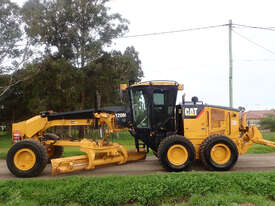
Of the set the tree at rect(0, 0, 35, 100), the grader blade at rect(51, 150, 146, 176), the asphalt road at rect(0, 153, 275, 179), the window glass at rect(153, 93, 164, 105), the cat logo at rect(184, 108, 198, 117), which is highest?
the tree at rect(0, 0, 35, 100)

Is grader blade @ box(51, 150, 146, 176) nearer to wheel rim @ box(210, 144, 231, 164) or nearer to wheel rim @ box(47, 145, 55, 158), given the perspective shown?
wheel rim @ box(47, 145, 55, 158)

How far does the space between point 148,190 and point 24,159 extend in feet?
12.0

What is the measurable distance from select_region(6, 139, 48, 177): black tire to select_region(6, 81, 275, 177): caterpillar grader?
27 cm

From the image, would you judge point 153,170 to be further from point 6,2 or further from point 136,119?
point 6,2

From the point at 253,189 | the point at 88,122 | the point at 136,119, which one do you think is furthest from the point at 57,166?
the point at 253,189

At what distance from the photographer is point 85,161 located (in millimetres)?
6660

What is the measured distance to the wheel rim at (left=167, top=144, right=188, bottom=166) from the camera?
21.6 feet

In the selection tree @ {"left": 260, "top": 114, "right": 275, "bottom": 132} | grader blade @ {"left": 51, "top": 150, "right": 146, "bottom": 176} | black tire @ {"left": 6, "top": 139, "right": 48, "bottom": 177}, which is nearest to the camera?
grader blade @ {"left": 51, "top": 150, "right": 146, "bottom": 176}

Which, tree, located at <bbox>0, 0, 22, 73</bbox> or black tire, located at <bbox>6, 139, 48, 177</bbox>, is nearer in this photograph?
black tire, located at <bbox>6, 139, 48, 177</bbox>

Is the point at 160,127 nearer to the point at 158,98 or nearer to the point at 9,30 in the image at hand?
the point at 158,98

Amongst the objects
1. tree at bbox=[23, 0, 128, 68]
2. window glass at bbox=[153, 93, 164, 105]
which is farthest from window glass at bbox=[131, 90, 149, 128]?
tree at bbox=[23, 0, 128, 68]

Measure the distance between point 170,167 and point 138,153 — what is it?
1763 mm

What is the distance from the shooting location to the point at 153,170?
687 cm

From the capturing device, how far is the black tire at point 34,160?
20.8 ft
